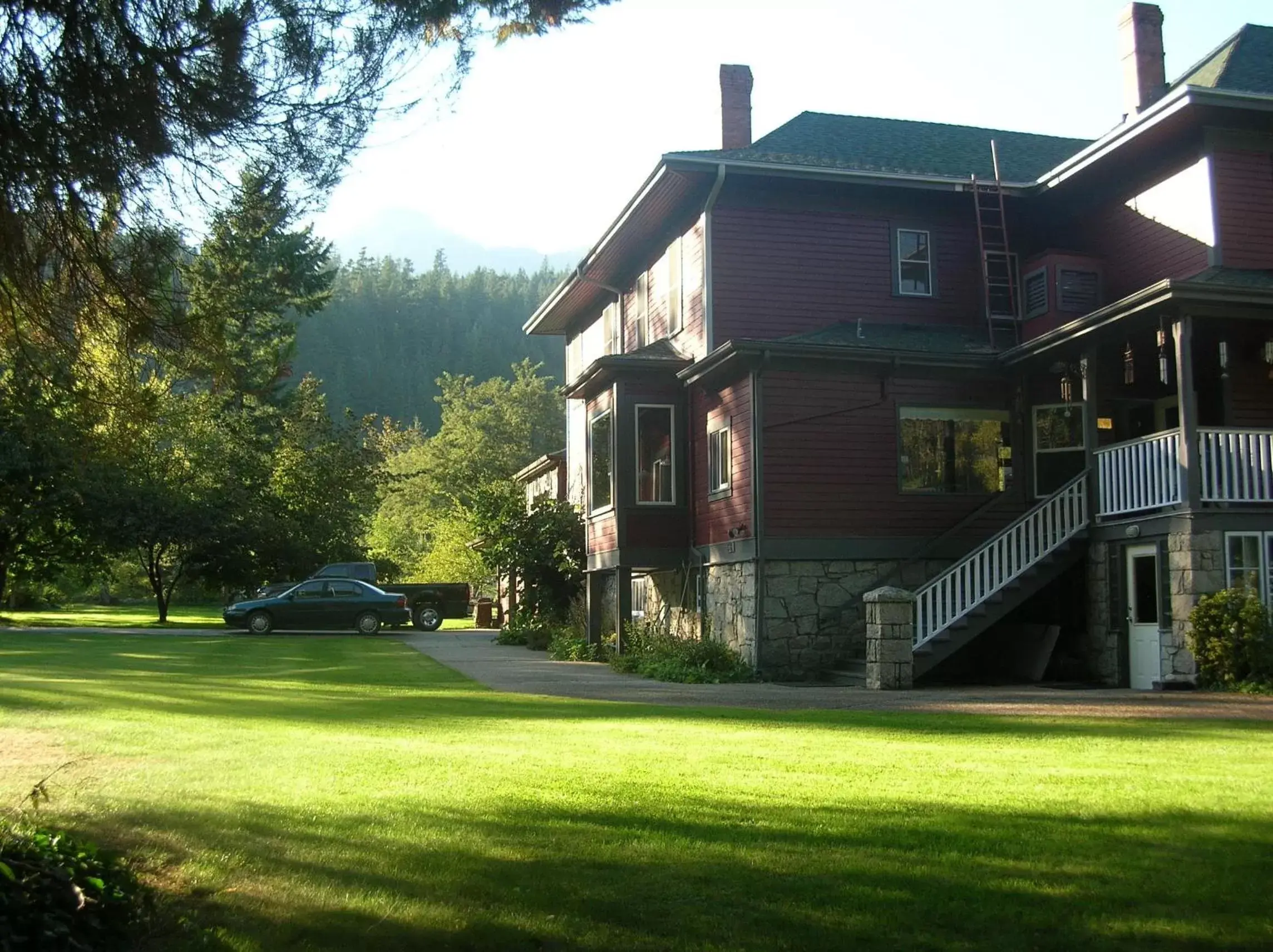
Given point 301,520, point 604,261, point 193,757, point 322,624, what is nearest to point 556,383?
point 301,520

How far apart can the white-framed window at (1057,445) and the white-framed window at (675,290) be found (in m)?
6.24

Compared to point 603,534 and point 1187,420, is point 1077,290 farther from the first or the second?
point 603,534

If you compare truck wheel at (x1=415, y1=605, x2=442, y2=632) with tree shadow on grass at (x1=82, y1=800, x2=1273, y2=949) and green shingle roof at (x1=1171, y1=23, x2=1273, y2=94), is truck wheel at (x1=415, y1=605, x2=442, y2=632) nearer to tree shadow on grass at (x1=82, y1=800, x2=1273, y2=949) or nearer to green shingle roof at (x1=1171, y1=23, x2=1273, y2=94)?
green shingle roof at (x1=1171, y1=23, x2=1273, y2=94)

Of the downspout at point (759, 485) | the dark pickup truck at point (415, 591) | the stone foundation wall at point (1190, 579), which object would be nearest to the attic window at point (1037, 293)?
the downspout at point (759, 485)

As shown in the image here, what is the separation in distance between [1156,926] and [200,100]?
633 cm

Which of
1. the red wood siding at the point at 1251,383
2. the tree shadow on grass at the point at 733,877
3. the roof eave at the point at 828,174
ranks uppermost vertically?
the roof eave at the point at 828,174

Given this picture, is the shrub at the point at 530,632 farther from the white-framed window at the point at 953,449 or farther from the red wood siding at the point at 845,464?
the white-framed window at the point at 953,449

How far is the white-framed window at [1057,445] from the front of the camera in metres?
19.5

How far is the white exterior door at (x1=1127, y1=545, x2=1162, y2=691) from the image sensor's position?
16750mm

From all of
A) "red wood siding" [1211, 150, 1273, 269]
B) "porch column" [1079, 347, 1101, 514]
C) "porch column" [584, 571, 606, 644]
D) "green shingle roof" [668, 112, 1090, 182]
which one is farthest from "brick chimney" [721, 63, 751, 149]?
"porch column" [584, 571, 606, 644]

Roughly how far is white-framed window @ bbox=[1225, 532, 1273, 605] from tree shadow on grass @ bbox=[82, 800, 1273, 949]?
10.1m

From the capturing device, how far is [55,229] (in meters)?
7.33

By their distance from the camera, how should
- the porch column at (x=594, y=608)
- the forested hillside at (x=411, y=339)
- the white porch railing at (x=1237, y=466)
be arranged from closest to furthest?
1. the white porch railing at (x=1237, y=466)
2. the porch column at (x=594, y=608)
3. the forested hillside at (x=411, y=339)

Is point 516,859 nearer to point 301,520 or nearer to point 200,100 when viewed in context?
point 200,100
